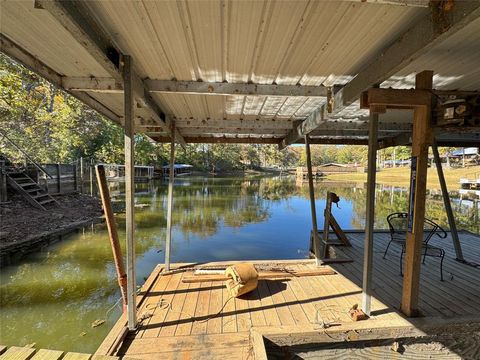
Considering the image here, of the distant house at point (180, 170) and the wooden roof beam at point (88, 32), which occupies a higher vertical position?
the wooden roof beam at point (88, 32)

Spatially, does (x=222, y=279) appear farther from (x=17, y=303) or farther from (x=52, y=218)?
(x=52, y=218)

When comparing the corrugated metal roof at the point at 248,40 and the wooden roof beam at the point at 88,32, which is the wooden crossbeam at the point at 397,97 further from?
the wooden roof beam at the point at 88,32

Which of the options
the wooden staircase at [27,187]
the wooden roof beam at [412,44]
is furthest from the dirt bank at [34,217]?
the wooden roof beam at [412,44]

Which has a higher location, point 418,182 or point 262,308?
point 418,182

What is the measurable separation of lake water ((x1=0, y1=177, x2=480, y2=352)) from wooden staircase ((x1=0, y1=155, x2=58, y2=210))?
281 cm

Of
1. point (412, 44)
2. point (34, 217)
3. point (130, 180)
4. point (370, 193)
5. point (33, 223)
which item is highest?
point (412, 44)

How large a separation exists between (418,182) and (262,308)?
2.20 m

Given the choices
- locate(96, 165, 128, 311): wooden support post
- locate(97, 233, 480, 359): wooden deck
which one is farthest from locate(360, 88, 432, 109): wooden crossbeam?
locate(96, 165, 128, 311): wooden support post

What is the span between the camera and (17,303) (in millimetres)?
5328

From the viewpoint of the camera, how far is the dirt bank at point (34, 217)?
865cm

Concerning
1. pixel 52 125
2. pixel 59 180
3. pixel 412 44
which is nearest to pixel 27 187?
pixel 59 180

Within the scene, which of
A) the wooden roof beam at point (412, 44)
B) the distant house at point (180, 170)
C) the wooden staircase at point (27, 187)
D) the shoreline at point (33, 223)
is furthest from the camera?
the distant house at point (180, 170)

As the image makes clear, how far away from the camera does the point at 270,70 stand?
2707 mm

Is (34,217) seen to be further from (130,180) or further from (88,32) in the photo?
(88,32)
